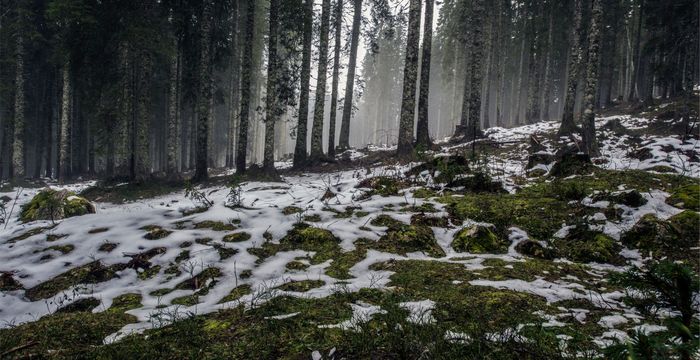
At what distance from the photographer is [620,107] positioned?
23922 mm

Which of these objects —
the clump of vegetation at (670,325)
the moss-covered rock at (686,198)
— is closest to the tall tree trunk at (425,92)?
the moss-covered rock at (686,198)

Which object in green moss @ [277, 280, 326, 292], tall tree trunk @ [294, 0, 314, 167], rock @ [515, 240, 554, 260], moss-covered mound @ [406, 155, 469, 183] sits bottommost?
green moss @ [277, 280, 326, 292]

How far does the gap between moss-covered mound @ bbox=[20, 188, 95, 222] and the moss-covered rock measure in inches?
379

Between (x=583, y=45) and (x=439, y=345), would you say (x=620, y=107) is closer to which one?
(x=583, y=45)

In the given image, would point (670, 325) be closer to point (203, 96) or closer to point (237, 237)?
point (237, 237)

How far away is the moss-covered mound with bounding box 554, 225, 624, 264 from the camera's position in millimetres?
4305

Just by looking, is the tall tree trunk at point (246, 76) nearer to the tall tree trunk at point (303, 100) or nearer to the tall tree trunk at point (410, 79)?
the tall tree trunk at point (303, 100)

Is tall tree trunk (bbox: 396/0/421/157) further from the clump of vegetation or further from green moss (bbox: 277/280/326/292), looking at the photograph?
the clump of vegetation

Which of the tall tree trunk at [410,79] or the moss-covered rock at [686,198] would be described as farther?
the tall tree trunk at [410,79]

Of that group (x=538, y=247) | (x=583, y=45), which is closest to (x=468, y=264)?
(x=538, y=247)

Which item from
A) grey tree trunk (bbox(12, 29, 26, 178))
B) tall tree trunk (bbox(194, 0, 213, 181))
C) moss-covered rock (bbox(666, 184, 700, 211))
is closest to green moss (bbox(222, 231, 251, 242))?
moss-covered rock (bbox(666, 184, 700, 211))

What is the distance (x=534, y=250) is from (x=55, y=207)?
24.9ft

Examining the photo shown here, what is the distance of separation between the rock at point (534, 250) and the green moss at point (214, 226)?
3906mm

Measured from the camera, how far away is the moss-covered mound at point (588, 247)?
4.30 meters
